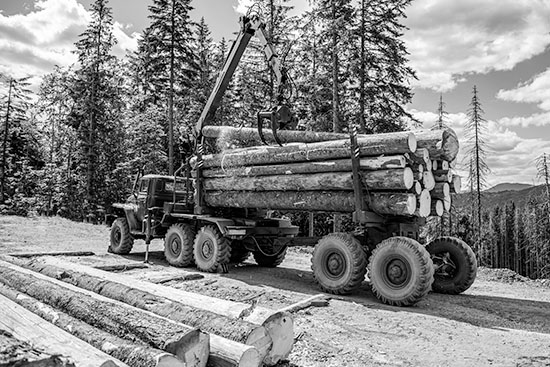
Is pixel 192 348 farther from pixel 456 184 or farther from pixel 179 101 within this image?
pixel 179 101

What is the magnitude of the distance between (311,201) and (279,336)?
15.2 feet

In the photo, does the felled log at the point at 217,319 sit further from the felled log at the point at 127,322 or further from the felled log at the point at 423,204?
the felled log at the point at 423,204

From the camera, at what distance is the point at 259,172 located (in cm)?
1003

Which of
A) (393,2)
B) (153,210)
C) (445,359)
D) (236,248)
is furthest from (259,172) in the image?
(393,2)

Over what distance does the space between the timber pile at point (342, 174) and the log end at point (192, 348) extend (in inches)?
191

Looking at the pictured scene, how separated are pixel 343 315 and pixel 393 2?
18.6m

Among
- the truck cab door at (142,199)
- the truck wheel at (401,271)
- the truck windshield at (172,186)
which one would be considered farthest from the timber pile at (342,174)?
the truck cab door at (142,199)

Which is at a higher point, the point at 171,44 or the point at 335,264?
the point at 171,44

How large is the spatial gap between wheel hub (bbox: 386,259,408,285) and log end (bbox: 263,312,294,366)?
3371mm

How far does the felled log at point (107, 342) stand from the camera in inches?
144

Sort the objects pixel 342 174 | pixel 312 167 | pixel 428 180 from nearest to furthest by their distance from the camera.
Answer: pixel 428 180, pixel 342 174, pixel 312 167

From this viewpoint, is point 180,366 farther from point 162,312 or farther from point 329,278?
point 329,278

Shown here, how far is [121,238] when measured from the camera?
13711 millimetres

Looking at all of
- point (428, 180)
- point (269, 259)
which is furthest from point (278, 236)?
point (428, 180)
